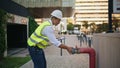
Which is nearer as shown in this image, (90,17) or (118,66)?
(118,66)

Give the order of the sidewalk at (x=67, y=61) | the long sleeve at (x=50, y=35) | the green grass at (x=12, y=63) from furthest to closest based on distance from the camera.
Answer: the green grass at (x=12, y=63)
the sidewalk at (x=67, y=61)
the long sleeve at (x=50, y=35)

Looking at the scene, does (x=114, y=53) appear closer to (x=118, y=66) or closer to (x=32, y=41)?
(x=118, y=66)

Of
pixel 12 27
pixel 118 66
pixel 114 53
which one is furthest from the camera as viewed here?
pixel 12 27

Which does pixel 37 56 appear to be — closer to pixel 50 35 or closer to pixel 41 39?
pixel 41 39

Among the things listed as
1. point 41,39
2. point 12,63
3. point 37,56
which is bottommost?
point 12,63

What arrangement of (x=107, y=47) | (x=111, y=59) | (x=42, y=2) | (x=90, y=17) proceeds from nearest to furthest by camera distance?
(x=111, y=59), (x=107, y=47), (x=42, y=2), (x=90, y=17)

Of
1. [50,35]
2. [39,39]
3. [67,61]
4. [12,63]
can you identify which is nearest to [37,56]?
[39,39]

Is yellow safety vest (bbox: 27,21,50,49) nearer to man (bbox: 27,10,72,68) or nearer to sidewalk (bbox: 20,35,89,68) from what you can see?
man (bbox: 27,10,72,68)

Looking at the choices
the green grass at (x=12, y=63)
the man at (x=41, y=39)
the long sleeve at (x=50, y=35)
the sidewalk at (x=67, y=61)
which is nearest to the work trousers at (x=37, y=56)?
the man at (x=41, y=39)

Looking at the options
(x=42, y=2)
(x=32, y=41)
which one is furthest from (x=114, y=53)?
(x=42, y=2)

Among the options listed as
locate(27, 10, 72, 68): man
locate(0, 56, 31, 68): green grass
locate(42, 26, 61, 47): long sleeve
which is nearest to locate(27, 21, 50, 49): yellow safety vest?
locate(27, 10, 72, 68): man

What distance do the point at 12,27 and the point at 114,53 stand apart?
2907 cm

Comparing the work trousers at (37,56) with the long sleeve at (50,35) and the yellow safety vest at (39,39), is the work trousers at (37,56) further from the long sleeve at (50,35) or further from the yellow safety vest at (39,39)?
the long sleeve at (50,35)

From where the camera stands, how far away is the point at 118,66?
20.8ft
